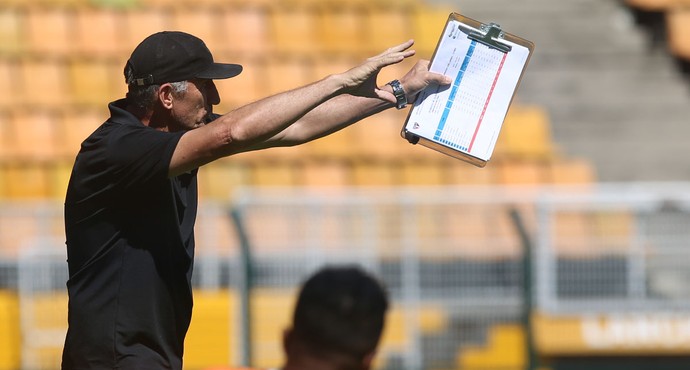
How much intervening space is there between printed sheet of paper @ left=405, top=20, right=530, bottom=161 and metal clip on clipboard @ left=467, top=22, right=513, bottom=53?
0.04 ft

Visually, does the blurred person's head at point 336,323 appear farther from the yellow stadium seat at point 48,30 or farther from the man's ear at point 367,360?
the yellow stadium seat at point 48,30

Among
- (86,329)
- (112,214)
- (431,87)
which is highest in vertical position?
(431,87)

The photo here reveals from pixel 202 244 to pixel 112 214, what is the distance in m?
4.62

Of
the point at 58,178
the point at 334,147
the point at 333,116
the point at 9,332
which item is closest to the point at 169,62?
the point at 333,116

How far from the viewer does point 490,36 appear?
3.91 metres

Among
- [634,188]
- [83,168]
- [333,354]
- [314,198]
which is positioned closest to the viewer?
[333,354]

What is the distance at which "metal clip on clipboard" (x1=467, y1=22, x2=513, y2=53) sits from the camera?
3908 mm

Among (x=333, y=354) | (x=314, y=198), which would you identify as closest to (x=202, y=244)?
(x=314, y=198)

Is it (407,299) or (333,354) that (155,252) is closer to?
(333,354)

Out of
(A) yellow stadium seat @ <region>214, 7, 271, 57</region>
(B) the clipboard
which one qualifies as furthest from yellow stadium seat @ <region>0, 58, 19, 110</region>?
(B) the clipboard

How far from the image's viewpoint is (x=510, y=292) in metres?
8.46

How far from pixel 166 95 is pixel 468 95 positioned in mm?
886

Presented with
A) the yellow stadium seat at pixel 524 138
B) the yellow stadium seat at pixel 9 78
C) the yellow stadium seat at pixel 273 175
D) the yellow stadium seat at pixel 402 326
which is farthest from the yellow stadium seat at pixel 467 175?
the yellow stadium seat at pixel 9 78

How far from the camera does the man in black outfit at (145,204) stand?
11.7 feet
